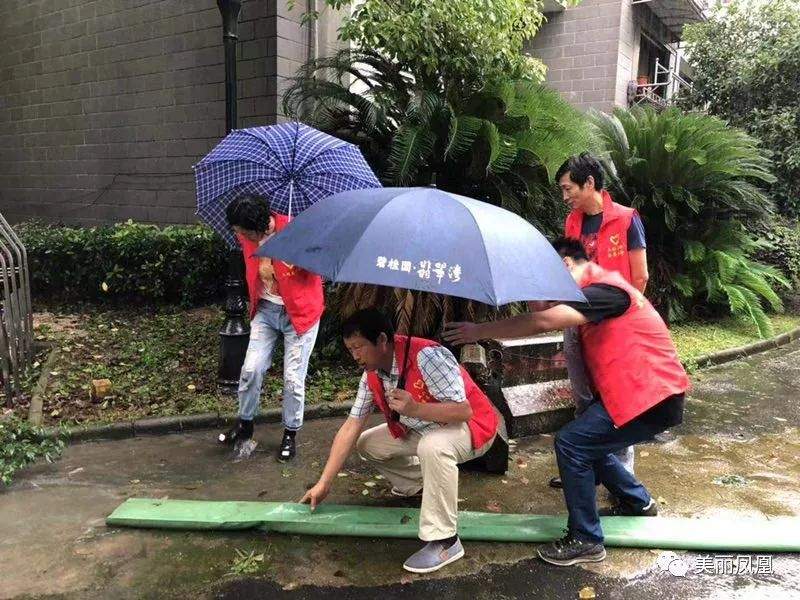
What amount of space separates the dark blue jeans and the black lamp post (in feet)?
9.76

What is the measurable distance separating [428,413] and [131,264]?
5836 mm

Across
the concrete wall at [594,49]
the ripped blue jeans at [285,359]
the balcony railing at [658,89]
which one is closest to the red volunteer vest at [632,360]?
the ripped blue jeans at [285,359]

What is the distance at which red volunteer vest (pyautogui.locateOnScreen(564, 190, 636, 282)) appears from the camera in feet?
12.4

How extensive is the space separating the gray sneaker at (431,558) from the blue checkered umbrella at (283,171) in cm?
227

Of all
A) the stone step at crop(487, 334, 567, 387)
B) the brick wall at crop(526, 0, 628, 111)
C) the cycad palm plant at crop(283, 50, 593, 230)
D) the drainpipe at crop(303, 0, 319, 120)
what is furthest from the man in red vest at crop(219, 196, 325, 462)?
the brick wall at crop(526, 0, 628, 111)

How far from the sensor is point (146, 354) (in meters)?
6.11

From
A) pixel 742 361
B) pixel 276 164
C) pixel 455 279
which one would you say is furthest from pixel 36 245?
pixel 742 361

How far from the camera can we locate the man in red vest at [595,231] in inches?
141

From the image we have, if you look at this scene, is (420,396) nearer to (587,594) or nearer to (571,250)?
(571,250)

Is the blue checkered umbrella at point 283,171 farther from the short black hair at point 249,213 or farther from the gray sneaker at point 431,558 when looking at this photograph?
the gray sneaker at point 431,558

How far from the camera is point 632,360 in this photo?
2.88 meters

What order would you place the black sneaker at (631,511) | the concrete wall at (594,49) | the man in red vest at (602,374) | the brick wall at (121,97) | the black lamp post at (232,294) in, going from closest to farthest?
the man in red vest at (602,374) → the black sneaker at (631,511) → the black lamp post at (232,294) → the brick wall at (121,97) → the concrete wall at (594,49)

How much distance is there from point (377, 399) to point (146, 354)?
3.74 metres

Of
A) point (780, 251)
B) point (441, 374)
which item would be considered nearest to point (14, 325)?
point (441, 374)
